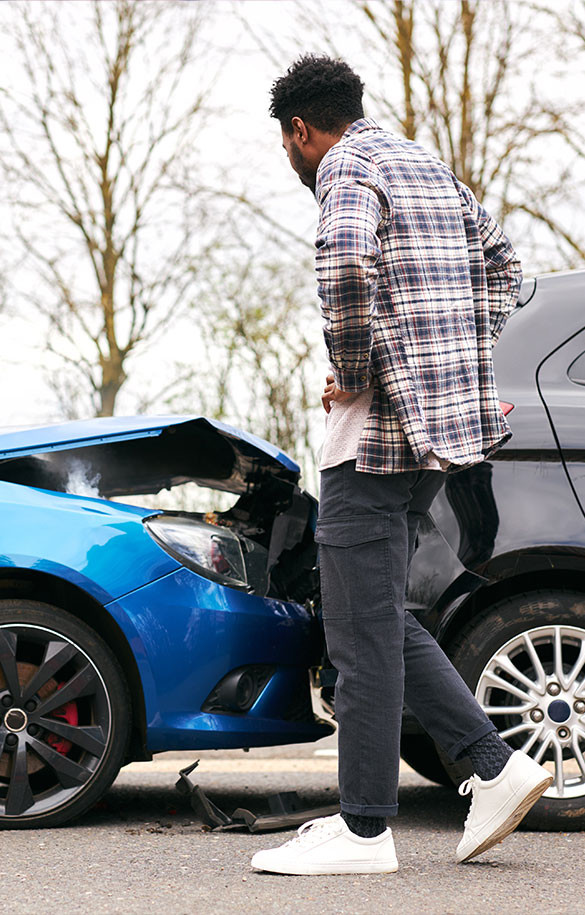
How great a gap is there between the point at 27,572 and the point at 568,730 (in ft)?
5.37

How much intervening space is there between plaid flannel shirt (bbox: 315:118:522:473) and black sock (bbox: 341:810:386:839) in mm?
829

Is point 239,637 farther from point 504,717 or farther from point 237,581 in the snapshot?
point 504,717

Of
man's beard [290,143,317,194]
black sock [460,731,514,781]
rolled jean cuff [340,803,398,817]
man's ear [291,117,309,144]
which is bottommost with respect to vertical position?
rolled jean cuff [340,803,398,817]

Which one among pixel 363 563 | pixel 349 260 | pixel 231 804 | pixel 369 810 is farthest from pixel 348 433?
pixel 231 804

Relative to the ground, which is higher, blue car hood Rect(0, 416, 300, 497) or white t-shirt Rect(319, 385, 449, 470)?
blue car hood Rect(0, 416, 300, 497)

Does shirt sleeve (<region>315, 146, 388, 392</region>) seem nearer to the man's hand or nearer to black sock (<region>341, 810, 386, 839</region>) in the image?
the man's hand

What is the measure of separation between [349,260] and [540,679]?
144cm

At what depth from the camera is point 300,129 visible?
111 inches

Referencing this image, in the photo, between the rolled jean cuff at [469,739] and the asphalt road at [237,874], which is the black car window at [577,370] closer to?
the rolled jean cuff at [469,739]

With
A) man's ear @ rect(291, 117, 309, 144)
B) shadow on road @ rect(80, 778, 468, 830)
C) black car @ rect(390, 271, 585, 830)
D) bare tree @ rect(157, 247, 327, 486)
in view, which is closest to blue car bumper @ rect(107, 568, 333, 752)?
shadow on road @ rect(80, 778, 468, 830)

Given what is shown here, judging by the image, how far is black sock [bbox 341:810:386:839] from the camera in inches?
106

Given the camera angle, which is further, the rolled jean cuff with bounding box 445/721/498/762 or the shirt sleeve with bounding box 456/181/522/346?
the shirt sleeve with bounding box 456/181/522/346

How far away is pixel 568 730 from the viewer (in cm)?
325

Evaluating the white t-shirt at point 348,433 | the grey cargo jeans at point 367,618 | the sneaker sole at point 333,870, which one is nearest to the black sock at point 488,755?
the grey cargo jeans at point 367,618
